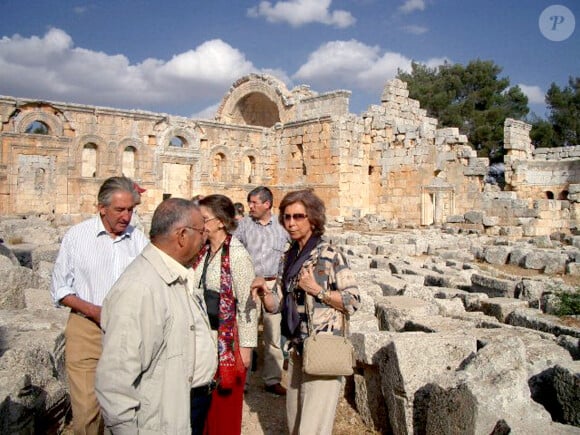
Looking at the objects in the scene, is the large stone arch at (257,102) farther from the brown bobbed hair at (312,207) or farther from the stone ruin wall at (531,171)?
the brown bobbed hair at (312,207)

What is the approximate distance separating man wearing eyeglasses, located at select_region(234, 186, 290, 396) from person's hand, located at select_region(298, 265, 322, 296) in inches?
83.3

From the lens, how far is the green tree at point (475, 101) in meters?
38.7

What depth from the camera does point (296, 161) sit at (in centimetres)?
2238

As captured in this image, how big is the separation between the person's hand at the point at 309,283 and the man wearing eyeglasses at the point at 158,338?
0.84 m

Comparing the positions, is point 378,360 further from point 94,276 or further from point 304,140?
point 304,140

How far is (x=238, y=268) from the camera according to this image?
A: 348 centimetres

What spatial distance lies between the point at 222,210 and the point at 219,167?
1957 centimetres

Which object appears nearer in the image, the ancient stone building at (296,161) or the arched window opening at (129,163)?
the ancient stone building at (296,161)

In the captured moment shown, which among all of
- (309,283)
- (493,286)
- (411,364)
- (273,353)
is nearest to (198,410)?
(309,283)

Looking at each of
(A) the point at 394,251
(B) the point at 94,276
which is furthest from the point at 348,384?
(A) the point at 394,251

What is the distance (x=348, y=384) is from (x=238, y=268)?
220 centimetres

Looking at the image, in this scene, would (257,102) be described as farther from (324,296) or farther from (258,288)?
(324,296)

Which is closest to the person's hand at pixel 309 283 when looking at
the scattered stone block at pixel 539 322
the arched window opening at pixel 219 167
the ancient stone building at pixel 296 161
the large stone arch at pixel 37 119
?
the scattered stone block at pixel 539 322

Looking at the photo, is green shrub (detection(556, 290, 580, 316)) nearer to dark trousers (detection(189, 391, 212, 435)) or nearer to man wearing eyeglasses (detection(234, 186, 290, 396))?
man wearing eyeglasses (detection(234, 186, 290, 396))
